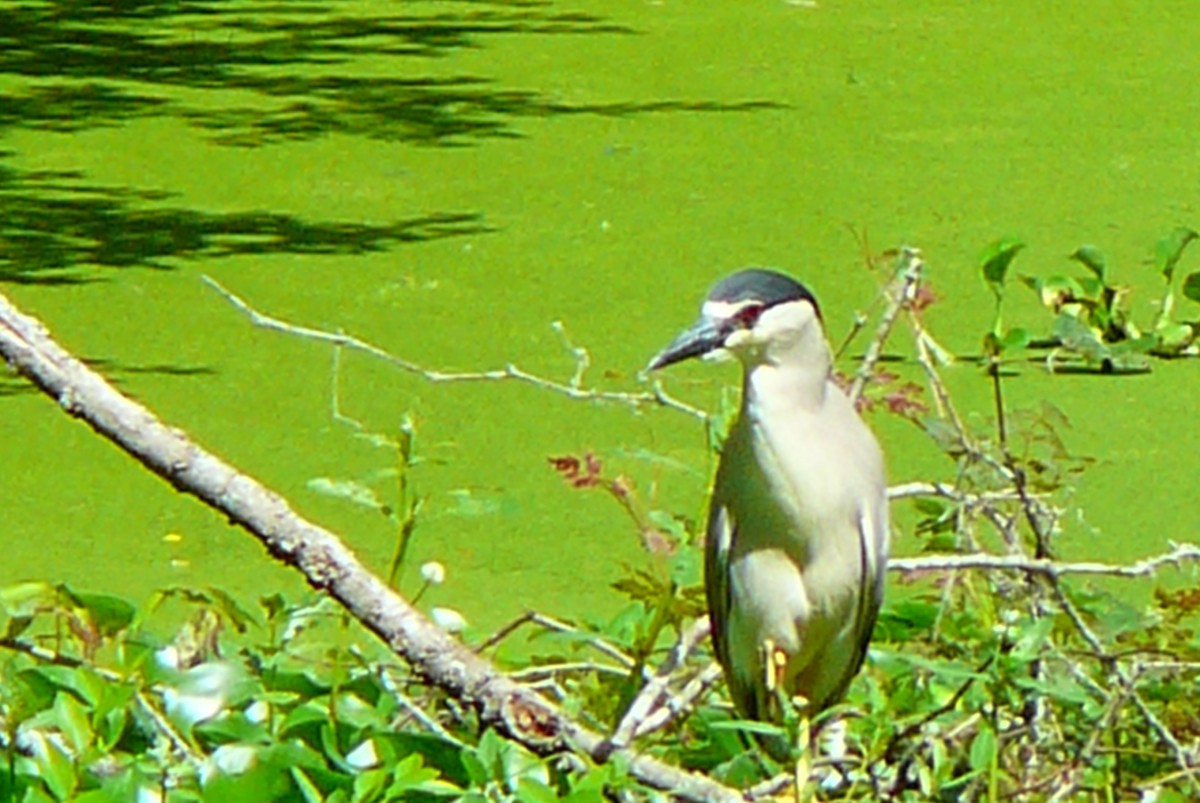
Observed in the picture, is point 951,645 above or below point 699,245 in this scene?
above

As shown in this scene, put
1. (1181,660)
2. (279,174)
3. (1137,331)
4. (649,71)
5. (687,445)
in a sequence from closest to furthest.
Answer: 1. (1181,660)
2. (687,445)
3. (1137,331)
4. (279,174)
5. (649,71)

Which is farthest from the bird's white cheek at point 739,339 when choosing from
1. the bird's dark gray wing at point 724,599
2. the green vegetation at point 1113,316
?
the green vegetation at point 1113,316

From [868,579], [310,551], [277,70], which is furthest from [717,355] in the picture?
[277,70]

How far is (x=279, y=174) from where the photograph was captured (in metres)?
5.25

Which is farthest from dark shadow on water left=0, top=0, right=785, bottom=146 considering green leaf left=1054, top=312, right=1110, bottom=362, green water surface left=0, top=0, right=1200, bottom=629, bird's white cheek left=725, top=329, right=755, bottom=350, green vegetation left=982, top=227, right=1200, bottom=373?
bird's white cheek left=725, top=329, right=755, bottom=350

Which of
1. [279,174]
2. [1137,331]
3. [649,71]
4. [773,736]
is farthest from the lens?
[649,71]

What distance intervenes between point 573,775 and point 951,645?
0.47 meters

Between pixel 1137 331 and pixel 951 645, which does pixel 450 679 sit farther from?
pixel 1137 331

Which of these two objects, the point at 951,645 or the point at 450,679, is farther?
the point at 951,645

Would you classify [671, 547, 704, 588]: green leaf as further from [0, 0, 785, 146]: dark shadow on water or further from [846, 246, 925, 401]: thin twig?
[0, 0, 785, 146]: dark shadow on water

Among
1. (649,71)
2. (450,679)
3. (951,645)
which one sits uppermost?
(450,679)

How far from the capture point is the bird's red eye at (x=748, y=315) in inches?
80.6

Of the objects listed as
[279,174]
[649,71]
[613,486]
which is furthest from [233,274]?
[613,486]

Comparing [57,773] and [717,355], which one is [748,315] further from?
[57,773]
